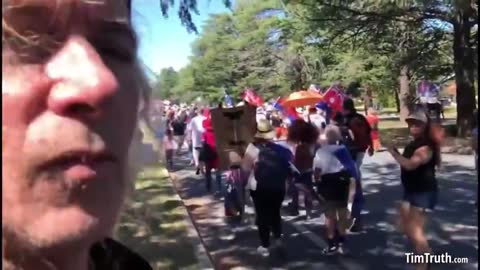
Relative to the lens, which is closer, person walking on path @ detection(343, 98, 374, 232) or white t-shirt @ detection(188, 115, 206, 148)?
person walking on path @ detection(343, 98, 374, 232)

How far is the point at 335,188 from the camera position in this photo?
5.41 m

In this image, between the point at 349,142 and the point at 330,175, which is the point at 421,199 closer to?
the point at 330,175

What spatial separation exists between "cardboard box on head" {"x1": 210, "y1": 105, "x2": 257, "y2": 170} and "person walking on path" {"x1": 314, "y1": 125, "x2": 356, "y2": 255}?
2.33ft

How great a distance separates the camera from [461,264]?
4.89 m

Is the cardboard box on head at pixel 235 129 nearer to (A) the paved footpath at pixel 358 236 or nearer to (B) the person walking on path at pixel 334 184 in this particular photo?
(B) the person walking on path at pixel 334 184

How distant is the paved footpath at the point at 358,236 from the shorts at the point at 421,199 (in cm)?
54

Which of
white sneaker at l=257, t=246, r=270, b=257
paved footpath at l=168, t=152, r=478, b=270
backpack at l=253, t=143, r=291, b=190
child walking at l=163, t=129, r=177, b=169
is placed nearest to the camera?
child walking at l=163, t=129, r=177, b=169

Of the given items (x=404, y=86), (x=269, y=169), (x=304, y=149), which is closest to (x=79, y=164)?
(x=269, y=169)

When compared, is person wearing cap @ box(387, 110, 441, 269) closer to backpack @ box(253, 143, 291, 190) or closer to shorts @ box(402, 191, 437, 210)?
shorts @ box(402, 191, 437, 210)

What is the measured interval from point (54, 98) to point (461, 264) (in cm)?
492

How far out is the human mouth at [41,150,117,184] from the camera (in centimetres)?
51

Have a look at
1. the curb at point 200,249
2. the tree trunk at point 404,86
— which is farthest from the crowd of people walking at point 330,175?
the tree trunk at point 404,86

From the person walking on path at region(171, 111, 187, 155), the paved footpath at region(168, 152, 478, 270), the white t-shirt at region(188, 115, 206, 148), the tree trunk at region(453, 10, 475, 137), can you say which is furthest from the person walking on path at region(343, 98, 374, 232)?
the person walking on path at region(171, 111, 187, 155)

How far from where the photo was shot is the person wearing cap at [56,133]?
510 millimetres
